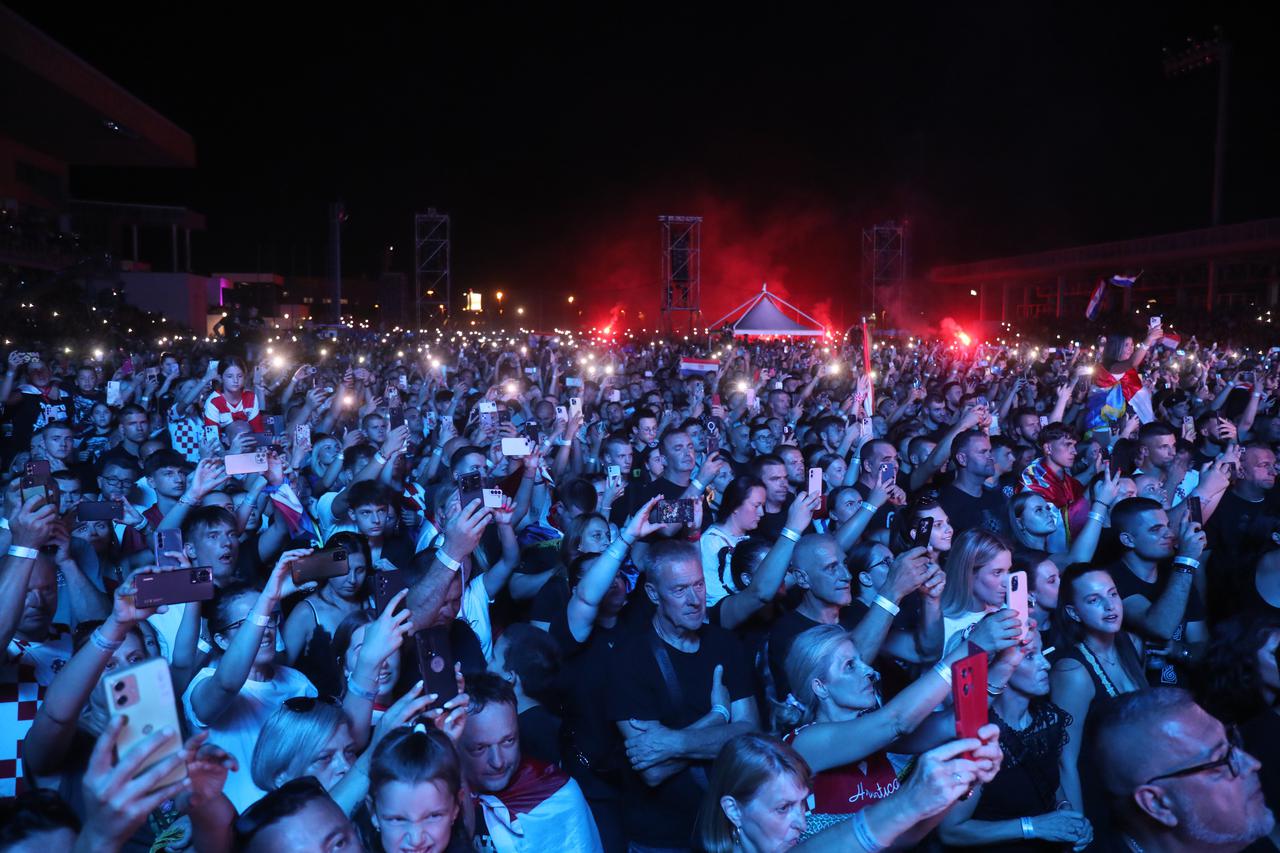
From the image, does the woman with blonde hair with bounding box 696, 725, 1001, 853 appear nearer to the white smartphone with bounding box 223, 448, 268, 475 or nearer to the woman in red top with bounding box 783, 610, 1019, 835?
the woman in red top with bounding box 783, 610, 1019, 835

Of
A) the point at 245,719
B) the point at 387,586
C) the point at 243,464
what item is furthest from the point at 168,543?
the point at 243,464

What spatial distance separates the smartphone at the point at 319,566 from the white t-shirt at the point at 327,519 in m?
2.56

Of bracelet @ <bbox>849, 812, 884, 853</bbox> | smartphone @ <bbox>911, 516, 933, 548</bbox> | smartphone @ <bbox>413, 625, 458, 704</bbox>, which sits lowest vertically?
bracelet @ <bbox>849, 812, 884, 853</bbox>

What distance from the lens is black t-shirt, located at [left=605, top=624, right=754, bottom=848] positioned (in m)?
3.58

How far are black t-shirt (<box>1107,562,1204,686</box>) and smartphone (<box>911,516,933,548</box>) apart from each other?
85cm

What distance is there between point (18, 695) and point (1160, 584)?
16.3 ft

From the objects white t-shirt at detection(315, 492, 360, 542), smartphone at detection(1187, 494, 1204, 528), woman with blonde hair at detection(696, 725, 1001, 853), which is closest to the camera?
woman with blonde hair at detection(696, 725, 1001, 853)

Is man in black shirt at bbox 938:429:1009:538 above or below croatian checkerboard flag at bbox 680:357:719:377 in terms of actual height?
below

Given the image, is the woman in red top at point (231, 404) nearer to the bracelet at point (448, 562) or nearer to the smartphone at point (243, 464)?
the smartphone at point (243, 464)

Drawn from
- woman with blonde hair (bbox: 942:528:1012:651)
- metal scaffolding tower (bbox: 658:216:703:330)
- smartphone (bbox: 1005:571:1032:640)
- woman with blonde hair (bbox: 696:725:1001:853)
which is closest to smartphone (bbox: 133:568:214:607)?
woman with blonde hair (bbox: 696:725:1001:853)

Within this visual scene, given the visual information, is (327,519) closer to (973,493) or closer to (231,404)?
(231,404)

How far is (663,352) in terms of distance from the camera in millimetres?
28969

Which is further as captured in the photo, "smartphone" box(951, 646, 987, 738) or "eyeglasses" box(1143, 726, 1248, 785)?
"eyeglasses" box(1143, 726, 1248, 785)

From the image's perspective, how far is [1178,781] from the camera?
8.44 ft
